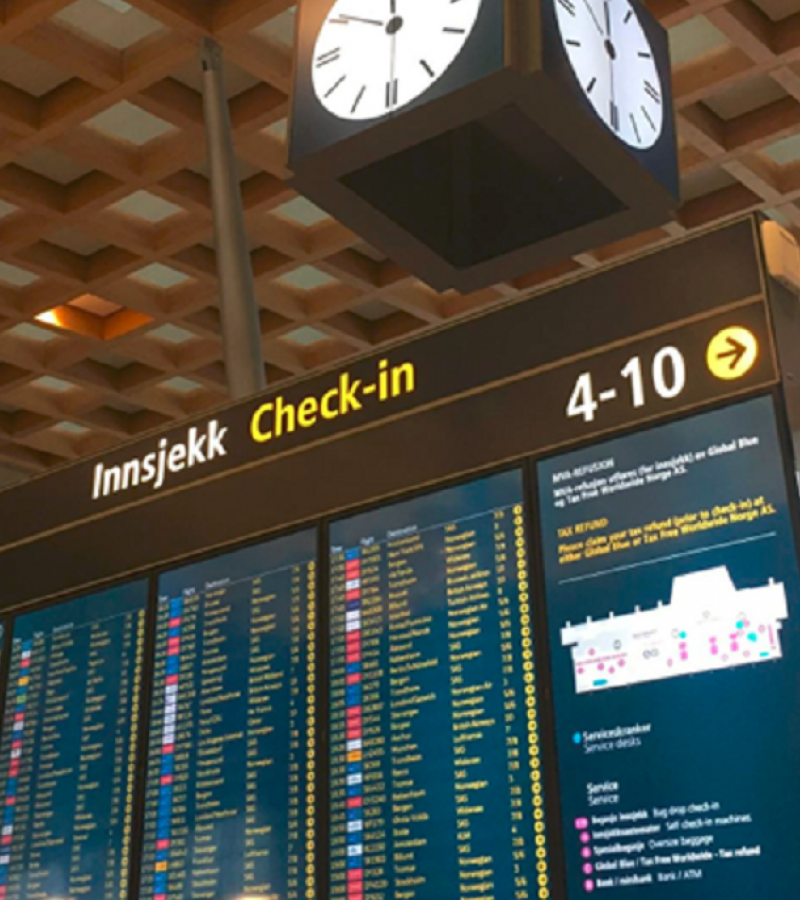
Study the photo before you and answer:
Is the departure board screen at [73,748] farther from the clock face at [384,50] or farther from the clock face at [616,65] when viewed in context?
→ the clock face at [616,65]

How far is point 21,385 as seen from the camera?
1148 cm

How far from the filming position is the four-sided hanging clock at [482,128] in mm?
2600

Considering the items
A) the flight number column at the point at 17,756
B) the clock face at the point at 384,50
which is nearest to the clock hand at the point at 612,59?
the clock face at the point at 384,50

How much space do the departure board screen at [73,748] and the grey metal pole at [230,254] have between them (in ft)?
3.75

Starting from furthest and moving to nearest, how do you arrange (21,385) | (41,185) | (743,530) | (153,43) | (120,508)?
(21,385) < (41,185) < (153,43) < (120,508) < (743,530)

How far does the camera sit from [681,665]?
2465 mm

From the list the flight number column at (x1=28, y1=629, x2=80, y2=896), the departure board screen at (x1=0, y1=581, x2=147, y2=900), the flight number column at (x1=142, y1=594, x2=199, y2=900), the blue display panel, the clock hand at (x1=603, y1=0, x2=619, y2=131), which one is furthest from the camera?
the flight number column at (x1=28, y1=629, x2=80, y2=896)

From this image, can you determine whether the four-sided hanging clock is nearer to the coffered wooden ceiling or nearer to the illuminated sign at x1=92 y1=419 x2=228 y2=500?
the illuminated sign at x1=92 y1=419 x2=228 y2=500

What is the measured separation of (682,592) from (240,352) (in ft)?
9.96

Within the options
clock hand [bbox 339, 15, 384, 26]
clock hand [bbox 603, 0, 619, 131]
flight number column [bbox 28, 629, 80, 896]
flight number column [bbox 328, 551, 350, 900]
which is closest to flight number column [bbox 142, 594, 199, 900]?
flight number column [bbox 28, 629, 80, 896]

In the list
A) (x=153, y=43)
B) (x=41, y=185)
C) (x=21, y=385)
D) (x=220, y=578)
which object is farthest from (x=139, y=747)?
(x=21, y=385)

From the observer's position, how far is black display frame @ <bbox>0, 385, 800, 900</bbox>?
2516mm

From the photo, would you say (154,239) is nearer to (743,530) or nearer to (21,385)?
(21,385)

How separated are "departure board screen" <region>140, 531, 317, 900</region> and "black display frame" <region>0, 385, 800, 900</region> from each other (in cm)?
2
